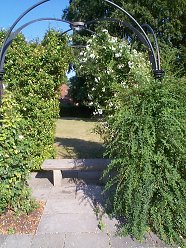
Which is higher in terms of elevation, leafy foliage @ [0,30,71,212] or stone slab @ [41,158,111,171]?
leafy foliage @ [0,30,71,212]

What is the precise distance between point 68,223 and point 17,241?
27.5 inches

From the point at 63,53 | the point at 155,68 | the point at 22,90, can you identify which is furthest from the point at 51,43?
the point at 155,68

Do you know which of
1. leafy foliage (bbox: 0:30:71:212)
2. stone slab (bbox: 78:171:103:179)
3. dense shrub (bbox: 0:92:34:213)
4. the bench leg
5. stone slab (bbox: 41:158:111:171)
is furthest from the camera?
stone slab (bbox: 78:171:103:179)

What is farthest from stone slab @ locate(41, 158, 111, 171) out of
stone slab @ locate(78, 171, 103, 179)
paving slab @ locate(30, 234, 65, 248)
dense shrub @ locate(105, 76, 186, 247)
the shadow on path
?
the shadow on path

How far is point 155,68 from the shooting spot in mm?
4117

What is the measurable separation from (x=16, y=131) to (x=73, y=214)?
1.41 meters

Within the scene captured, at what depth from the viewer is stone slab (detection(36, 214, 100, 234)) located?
11.1 feet

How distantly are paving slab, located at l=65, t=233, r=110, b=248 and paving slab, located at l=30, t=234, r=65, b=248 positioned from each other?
7cm

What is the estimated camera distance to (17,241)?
3135mm

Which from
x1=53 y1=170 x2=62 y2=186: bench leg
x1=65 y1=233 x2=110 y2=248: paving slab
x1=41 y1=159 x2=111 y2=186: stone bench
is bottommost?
x1=65 y1=233 x2=110 y2=248: paving slab

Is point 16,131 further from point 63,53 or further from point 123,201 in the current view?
point 63,53

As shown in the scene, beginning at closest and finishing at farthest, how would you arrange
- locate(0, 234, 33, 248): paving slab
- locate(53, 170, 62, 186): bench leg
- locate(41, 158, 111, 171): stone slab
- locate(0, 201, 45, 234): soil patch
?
locate(0, 234, 33, 248): paving slab → locate(0, 201, 45, 234): soil patch → locate(41, 158, 111, 171): stone slab → locate(53, 170, 62, 186): bench leg

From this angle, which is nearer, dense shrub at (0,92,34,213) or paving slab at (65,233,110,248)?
paving slab at (65,233,110,248)

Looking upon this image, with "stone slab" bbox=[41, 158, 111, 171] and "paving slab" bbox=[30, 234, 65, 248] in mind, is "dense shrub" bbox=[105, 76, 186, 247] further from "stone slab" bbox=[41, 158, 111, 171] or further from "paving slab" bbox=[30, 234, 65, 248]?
"stone slab" bbox=[41, 158, 111, 171]
